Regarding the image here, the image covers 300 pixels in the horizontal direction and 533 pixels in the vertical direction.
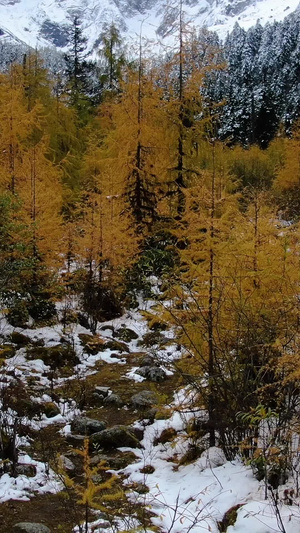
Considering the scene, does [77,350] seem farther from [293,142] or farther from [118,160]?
[293,142]

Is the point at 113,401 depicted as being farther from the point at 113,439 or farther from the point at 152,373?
the point at 113,439

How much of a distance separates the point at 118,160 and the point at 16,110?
3.94m

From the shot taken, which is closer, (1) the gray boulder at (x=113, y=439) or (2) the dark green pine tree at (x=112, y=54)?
(1) the gray boulder at (x=113, y=439)

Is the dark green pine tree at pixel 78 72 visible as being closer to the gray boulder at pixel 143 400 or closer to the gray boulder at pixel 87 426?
the gray boulder at pixel 143 400

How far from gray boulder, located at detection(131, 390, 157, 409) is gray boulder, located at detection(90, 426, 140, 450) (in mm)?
1306

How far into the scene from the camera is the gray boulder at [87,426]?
748cm

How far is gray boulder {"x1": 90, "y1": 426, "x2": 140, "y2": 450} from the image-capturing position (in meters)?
7.12

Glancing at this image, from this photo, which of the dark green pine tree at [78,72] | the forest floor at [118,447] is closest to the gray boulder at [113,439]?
the forest floor at [118,447]

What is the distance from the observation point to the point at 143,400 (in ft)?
28.4

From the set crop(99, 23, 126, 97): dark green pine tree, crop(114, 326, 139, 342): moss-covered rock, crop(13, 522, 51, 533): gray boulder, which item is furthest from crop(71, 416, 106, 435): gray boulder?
crop(99, 23, 126, 97): dark green pine tree

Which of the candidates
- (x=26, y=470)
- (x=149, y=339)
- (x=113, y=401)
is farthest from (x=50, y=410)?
(x=149, y=339)

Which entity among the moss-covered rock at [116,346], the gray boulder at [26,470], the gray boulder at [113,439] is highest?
the moss-covered rock at [116,346]

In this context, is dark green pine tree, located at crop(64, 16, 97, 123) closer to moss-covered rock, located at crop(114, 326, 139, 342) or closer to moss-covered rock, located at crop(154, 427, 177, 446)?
moss-covered rock, located at crop(114, 326, 139, 342)

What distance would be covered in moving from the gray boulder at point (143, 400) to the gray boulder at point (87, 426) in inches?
41.8
